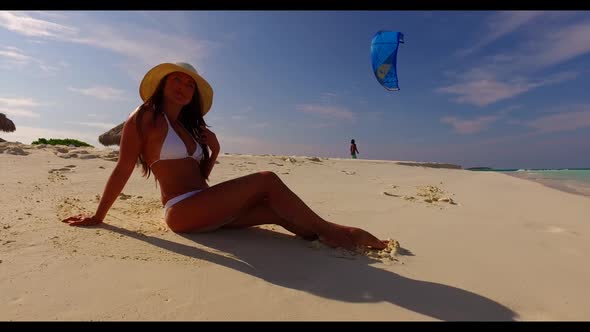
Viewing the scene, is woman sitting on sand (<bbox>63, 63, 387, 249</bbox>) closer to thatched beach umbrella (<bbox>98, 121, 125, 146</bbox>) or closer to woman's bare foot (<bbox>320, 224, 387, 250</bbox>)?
woman's bare foot (<bbox>320, 224, 387, 250</bbox>)

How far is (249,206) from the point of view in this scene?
2.64m

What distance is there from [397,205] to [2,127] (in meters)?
19.8

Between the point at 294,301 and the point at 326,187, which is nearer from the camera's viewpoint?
the point at 294,301

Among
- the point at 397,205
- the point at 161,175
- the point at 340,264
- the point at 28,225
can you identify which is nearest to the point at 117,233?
the point at 161,175

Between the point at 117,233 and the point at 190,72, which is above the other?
the point at 190,72

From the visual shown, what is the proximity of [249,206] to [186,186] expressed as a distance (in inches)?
18.4

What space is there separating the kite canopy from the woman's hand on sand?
7.26 meters

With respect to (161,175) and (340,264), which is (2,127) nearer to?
(161,175)

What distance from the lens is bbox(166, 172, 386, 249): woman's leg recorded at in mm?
2451

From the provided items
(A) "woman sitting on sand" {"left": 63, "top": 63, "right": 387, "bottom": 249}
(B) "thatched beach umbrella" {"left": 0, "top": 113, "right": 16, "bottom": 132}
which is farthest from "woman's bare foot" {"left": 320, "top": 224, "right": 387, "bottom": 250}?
(B) "thatched beach umbrella" {"left": 0, "top": 113, "right": 16, "bottom": 132}
